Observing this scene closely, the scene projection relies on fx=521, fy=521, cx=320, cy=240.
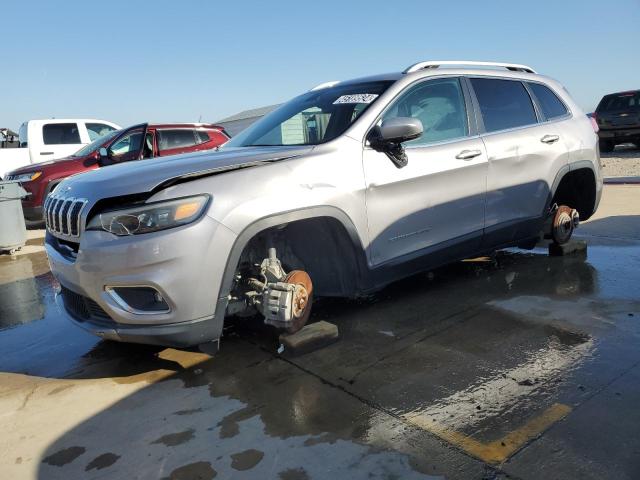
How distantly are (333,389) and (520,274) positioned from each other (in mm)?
2733

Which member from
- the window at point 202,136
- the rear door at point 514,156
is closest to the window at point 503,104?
the rear door at point 514,156

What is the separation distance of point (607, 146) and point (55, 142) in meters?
16.4

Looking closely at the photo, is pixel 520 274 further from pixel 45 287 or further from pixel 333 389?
pixel 45 287

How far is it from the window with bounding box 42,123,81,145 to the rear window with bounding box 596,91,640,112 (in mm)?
15160

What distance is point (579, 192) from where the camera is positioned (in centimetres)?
551

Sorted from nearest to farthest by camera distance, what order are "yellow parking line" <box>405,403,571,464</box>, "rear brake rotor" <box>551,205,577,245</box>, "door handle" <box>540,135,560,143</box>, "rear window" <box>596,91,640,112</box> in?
1. "yellow parking line" <box>405,403,571,464</box>
2. "door handle" <box>540,135,560,143</box>
3. "rear brake rotor" <box>551,205,577,245</box>
4. "rear window" <box>596,91,640,112</box>

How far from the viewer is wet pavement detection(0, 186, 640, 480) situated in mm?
2324

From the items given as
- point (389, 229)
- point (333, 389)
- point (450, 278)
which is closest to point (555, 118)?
point (450, 278)

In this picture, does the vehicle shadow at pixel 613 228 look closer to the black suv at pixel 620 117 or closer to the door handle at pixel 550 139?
the door handle at pixel 550 139

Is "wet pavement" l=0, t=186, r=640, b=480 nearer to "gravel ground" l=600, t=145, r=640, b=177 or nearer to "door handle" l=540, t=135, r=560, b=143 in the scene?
"door handle" l=540, t=135, r=560, b=143

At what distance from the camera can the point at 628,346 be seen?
3.24 m

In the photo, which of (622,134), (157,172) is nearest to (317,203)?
(157,172)

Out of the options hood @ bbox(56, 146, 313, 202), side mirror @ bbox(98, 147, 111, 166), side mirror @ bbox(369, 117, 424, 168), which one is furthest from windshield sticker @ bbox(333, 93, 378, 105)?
side mirror @ bbox(98, 147, 111, 166)

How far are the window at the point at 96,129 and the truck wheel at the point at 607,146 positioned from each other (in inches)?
583
